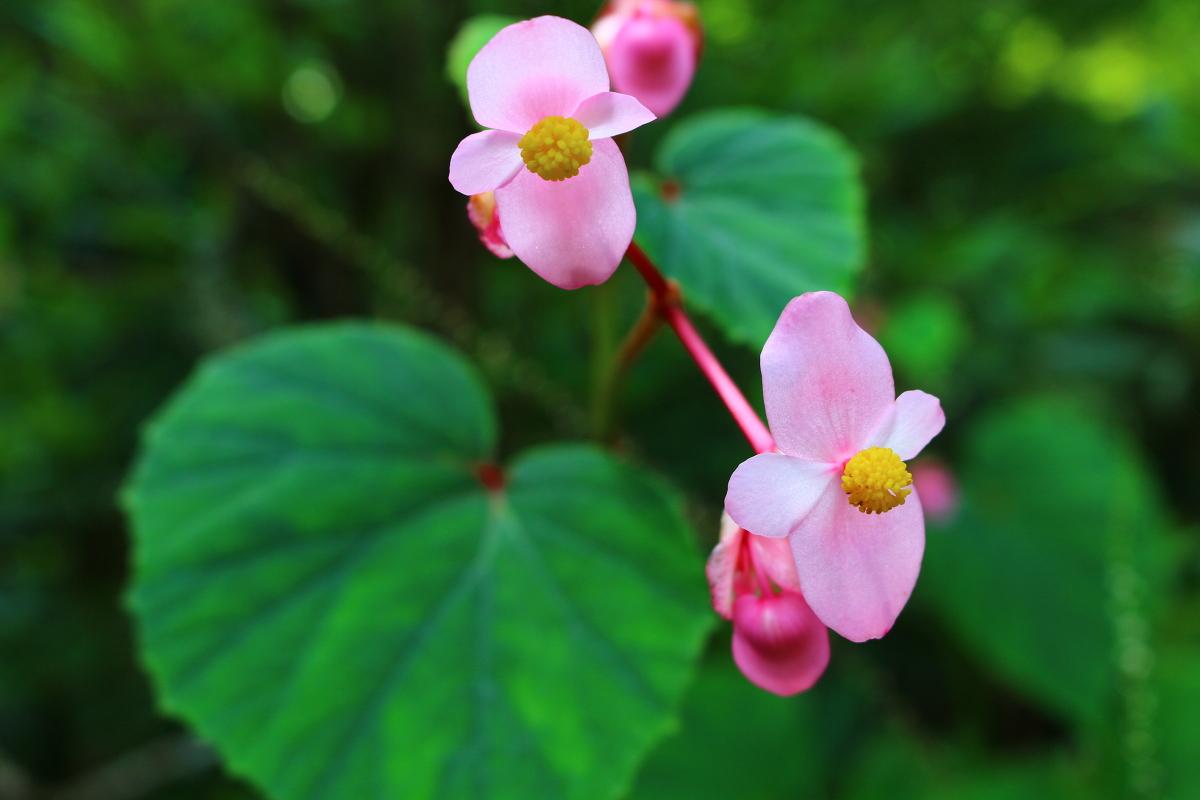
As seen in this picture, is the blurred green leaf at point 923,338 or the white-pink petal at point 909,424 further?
the blurred green leaf at point 923,338

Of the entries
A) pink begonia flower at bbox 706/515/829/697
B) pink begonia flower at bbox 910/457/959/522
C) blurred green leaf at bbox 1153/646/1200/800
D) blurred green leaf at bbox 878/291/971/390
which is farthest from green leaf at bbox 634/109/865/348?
blurred green leaf at bbox 1153/646/1200/800

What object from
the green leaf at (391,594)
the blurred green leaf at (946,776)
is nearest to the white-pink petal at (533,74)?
the green leaf at (391,594)

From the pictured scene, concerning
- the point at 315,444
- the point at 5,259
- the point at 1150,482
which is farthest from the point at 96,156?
the point at 1150,482

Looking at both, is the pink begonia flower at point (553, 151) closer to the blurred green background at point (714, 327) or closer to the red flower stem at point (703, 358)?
the red flower stem at point (703, 358)

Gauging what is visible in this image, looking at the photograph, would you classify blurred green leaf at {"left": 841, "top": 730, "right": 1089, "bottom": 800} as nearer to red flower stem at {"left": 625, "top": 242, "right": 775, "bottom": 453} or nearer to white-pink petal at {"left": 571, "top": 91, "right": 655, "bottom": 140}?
red flower stem at {"left": 625, "top": 242, "right": 775, "bottom": 453}

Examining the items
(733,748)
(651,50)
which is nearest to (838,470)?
(651,50)

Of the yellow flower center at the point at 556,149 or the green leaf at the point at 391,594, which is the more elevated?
the yellow flower center at the point at 556,149

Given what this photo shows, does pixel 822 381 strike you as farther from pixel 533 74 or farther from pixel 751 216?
pixel 751 216
